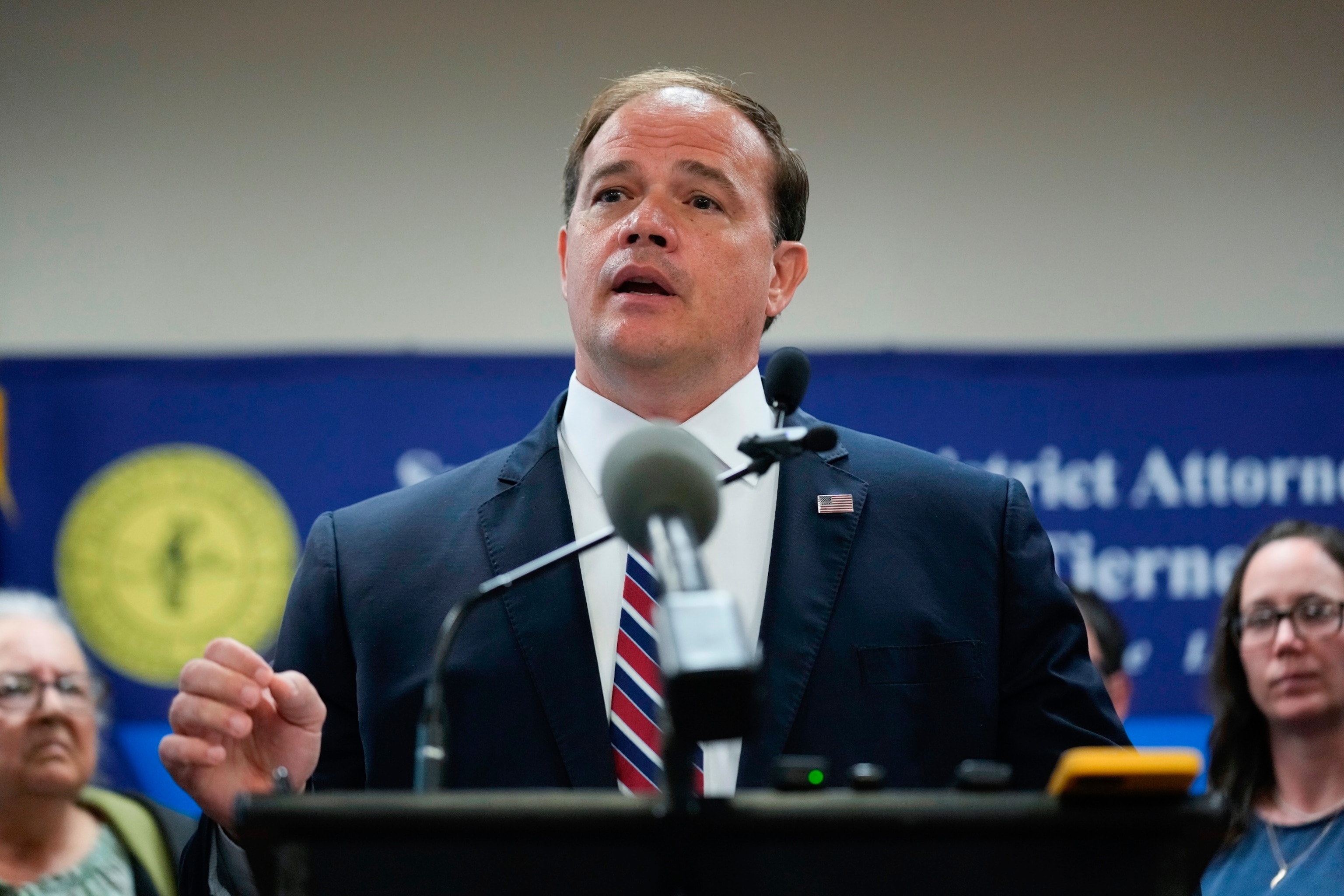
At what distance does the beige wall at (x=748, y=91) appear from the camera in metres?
4.06

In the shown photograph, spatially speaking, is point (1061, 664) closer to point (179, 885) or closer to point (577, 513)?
point (577, 513)

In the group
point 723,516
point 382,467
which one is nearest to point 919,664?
point 723,516

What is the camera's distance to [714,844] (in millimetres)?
874

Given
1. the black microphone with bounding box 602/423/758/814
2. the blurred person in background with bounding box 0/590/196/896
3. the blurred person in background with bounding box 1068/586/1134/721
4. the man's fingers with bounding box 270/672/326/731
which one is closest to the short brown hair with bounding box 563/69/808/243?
the man's fingers with bounding box 270/672/326/731

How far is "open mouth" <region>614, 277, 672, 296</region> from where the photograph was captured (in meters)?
1.93

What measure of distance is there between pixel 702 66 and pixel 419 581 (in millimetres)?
2679

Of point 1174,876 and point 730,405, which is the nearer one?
point 1174,876

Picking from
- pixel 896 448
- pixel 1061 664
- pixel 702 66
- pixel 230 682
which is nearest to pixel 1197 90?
pixel 702 66

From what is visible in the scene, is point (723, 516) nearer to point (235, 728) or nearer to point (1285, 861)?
point (235, 728)

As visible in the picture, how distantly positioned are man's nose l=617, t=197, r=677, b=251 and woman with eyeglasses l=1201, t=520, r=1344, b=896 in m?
1.57

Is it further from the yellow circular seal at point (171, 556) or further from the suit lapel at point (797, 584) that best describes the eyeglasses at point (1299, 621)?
the yellow circular seal at point (171, 556)

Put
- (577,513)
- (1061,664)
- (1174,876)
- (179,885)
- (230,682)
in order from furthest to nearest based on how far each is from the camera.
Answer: (577,513)
(1061,664)
(179,885)
(230,682)
(1174,876)

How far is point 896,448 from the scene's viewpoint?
1974 mm

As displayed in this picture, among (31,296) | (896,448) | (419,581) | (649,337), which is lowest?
(419,581)
